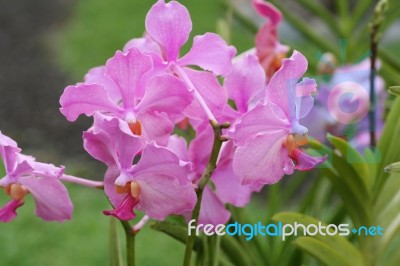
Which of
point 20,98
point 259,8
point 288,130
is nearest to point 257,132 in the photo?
point 288,130

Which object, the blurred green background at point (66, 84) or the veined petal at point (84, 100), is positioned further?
the blurred green background at point (66, 84)

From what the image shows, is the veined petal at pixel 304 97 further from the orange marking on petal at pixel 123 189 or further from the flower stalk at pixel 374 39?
the flower stalk at pixel 374 39

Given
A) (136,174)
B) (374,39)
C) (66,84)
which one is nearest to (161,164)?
(136,174)

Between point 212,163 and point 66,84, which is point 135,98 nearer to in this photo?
point 212,163

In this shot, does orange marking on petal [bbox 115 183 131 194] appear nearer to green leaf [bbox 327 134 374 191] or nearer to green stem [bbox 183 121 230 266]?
green stem [bbox 183 121 230 266]

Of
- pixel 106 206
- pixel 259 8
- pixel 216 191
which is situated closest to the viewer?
pixel 216 191

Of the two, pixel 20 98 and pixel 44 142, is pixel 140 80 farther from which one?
pixel 20 98

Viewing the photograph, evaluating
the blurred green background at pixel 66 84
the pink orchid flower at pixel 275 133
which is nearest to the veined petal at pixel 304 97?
the pink orchid flower at pixel 275 133
